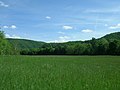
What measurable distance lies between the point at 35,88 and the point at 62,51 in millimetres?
159549

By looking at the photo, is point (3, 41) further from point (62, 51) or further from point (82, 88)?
point (82, 88)

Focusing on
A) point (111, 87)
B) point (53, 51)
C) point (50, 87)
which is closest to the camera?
point (50, 87)

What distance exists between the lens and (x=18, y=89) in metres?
9.70

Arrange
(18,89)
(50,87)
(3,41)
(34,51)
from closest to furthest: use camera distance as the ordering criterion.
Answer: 1. (18,89)
2. (50,87)
3. (3,41)
4. (34,51)

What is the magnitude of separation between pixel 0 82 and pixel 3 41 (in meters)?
90.0

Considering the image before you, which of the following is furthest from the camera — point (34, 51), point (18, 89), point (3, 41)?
point (34, 51)

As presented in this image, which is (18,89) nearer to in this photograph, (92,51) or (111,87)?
(111,87)

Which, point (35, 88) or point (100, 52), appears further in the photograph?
point (100, 52)

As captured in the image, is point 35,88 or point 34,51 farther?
point 34,51

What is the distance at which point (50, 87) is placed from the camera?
10516 millimetres

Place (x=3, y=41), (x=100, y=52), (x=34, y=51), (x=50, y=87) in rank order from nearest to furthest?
(x=50, y=87)
(x=3, y=41)
(x=100, y=52)
(x=34, y=51)

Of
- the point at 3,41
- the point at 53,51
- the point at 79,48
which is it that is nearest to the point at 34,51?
the point at 53,51

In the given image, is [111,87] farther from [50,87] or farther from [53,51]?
[53,51]

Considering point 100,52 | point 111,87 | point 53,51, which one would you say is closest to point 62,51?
point 53,51
